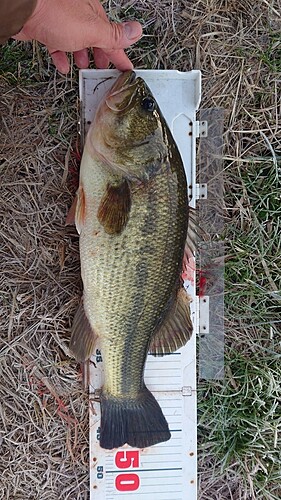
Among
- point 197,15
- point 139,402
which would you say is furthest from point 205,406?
point 197,15

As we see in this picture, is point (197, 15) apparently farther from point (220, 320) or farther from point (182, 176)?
point (220, 320)

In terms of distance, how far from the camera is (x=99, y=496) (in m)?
2.48

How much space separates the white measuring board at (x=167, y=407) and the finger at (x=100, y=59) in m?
0.09

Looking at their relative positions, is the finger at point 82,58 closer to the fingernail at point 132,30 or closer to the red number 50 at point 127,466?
the fingernail at point 132,30

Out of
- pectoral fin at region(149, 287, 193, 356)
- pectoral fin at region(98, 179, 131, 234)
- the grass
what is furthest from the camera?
the grass

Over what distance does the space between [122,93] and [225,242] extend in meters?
0.87

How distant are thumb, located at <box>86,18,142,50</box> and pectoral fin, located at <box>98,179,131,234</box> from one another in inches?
20.4

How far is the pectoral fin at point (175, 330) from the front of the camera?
90.6 inches

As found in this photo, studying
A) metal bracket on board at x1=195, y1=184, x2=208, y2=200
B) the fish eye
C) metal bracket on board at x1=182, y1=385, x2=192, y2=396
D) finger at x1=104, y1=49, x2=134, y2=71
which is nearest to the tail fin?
metal bracket on board at x1=182, y1=385, x2=192, y2=396

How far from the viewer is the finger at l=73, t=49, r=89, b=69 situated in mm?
2383

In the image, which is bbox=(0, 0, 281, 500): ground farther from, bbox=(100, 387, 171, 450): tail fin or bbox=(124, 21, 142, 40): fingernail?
bbox=(124, 21, 142, 40): fingernail

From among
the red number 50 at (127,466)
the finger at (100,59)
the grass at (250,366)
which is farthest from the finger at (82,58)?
the red number 50 at (127,466)

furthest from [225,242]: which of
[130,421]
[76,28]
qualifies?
[76,28]

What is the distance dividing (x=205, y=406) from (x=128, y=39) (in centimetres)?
163
